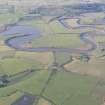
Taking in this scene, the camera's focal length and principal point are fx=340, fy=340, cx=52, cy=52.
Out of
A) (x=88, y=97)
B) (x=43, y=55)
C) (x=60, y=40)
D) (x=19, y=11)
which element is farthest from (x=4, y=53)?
(x=19, y=11)

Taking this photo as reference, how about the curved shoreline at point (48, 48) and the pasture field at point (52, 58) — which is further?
the curved shoreline at point (48, 48)

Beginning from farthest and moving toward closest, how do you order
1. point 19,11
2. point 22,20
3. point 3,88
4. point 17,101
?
point 19,11 < point 22,20 < point 3,88 < point 17,101

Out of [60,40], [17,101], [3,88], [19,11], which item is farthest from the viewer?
[19,11]

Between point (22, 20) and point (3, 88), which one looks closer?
point (3, 88)

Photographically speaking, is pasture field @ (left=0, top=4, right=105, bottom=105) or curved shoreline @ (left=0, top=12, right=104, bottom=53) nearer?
pasture field @ (left=0, top=4, right=105, bottom=105)

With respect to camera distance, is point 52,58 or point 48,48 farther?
point 48,48

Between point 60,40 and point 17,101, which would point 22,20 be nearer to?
point 60,40

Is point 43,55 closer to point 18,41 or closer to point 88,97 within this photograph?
point 18,41

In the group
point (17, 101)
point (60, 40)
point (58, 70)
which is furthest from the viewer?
point (60, 40)

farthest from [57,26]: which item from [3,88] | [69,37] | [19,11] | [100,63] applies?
[3,88]
